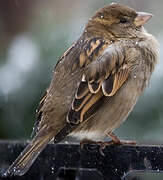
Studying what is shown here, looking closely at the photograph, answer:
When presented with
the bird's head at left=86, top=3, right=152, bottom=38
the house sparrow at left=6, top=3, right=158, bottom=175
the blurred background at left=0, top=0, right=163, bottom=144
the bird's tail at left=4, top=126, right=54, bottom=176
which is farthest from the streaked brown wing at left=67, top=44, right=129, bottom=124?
the blurred background at left=0, top=0, right=163, bottom=144

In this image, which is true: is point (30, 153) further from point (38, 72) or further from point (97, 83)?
point (38, 72)

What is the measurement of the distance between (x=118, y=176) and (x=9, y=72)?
235 centimetres

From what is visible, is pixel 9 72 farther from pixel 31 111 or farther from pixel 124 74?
pixel 124 74

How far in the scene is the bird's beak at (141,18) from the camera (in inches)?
162

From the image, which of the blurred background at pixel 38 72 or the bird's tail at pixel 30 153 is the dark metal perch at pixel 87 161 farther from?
the blurred background at pixel 38 72

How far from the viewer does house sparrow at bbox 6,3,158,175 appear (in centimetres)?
361

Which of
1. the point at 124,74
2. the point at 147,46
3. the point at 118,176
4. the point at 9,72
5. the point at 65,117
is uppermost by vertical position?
the point at 9,72

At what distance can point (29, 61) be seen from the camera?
509cm

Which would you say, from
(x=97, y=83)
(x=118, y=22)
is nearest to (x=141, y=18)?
(x=118, y=22)

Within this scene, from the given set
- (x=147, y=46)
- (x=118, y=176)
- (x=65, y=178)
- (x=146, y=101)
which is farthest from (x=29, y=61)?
(x=118, y=176)

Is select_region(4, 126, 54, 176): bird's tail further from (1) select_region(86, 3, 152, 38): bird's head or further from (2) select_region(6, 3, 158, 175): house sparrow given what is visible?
(1) select_region(86, 3, 152, 38): bird's head

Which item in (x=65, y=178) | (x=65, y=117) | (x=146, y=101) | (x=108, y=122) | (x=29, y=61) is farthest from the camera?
(x=29, y=61)

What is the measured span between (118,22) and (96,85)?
72cm

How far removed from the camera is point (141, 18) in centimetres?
415
